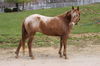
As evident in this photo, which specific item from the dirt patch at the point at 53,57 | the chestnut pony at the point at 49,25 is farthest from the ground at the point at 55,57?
the chestnut pony at the point at 49,25

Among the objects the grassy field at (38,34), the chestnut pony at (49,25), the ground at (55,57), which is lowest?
the grassy field at (38,34)

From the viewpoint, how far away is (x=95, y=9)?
2861cm

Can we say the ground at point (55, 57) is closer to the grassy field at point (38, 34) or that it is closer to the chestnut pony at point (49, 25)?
the chestnut pony at point (49, 25)

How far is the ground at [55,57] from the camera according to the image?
8.48 m

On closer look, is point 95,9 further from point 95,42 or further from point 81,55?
point 81,55

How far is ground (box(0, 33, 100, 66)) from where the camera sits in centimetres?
848

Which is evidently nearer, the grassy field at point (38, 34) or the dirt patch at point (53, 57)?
the dirt patch at point (53, 57)

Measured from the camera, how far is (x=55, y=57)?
943 cm

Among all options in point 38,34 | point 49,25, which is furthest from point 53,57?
point 38,34

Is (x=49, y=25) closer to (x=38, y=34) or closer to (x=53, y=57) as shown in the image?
(x=53, y=57)

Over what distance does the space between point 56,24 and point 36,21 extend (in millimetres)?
640

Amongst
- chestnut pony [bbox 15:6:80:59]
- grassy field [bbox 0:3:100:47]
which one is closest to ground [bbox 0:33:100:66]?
chestnut pony [bbox 15:6:80:59]

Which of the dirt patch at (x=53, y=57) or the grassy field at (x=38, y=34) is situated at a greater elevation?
the dirt patch at (x=53, y=57)

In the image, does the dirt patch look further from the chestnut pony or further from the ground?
the chestnut pony
